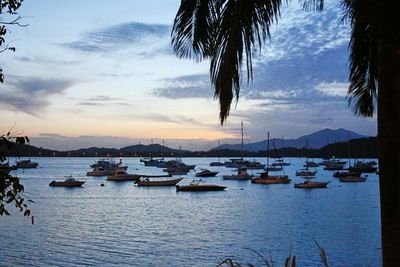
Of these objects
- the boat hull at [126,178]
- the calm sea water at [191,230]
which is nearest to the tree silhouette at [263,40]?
the calm sea water at [191,230]

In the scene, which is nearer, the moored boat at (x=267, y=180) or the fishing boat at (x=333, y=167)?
the moored boat at (x=267, y=180)

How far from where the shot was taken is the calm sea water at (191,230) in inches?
1109

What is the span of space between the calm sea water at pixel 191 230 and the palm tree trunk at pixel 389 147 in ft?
74.3

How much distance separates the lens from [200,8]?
209 inches

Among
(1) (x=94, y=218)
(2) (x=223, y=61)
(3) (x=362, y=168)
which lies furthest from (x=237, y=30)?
(3) (x=362, y=168)

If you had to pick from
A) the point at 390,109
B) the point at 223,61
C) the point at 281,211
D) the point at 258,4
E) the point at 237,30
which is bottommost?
the point at 281,211

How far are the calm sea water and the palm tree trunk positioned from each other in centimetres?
2266

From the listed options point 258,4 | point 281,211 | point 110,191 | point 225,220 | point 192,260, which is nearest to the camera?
point 258,4

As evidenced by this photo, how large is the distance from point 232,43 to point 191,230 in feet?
118

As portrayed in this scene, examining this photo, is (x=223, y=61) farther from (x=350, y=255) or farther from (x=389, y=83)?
(x=350, y=255)

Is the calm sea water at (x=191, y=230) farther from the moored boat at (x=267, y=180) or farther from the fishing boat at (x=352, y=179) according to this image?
the fishing boat at (x=352, y=179)

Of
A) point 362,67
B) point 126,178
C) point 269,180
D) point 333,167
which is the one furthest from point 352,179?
point 362,67

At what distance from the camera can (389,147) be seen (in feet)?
13.8

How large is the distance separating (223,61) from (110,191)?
80959 millimetres
